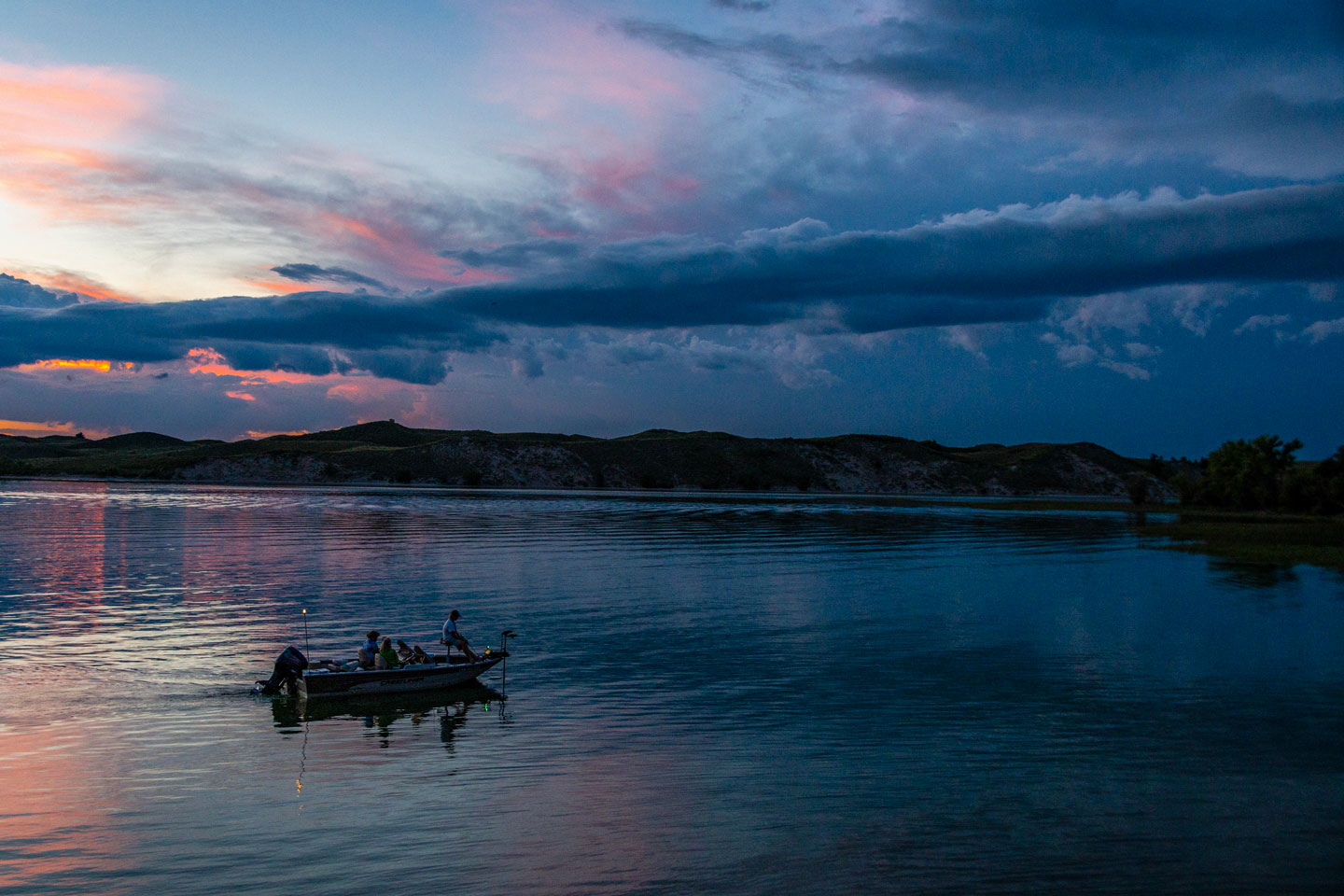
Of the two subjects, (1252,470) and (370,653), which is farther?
(1252,470)

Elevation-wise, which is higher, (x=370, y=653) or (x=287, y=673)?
(x=370, y=653)

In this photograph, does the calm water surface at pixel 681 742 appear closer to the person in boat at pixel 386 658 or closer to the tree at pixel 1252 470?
the person in boat at pixel 386 658

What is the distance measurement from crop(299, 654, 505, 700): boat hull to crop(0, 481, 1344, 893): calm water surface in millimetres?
505

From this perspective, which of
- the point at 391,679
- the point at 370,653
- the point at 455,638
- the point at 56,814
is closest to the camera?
the point at 56,814

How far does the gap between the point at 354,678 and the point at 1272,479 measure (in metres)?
156

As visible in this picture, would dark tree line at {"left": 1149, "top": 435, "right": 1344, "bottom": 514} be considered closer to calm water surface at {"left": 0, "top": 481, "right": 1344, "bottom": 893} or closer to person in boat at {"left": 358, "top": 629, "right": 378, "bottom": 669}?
calm water surface at {"left": 0, "top": 481, "right": 1344, "bottom": 893}

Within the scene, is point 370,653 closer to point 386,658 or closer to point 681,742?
point 386,658

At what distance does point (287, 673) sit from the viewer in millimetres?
25891

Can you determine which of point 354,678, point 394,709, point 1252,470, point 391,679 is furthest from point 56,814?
point 1252,470

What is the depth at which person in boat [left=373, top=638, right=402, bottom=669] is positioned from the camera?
2688cm

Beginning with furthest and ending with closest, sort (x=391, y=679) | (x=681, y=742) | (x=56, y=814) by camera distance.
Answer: (x=391, y=679), (x=681, y=742), (x=56, y=814)

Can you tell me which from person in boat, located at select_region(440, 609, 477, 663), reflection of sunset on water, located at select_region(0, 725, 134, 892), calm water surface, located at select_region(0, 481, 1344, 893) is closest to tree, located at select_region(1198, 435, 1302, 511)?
calm water surface, located at select_region(0, 481, 1344, 893)

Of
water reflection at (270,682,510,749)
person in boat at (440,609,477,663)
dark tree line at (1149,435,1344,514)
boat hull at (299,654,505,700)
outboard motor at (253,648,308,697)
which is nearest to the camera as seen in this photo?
water reflection at (270,682,510,749)

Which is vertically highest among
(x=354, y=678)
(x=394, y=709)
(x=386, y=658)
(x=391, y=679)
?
(x=386, y=658)
